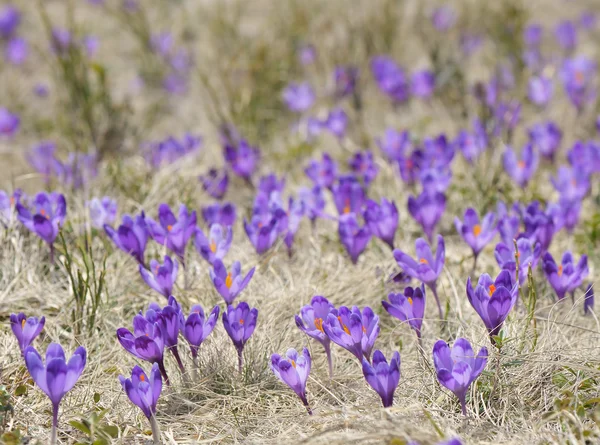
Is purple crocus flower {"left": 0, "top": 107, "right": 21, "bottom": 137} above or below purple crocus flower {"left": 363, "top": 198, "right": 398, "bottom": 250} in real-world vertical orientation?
above

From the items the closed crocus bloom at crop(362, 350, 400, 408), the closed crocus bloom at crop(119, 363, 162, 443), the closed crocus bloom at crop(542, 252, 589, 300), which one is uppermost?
the closed crocus bloom at crop(119, 363, 162, 443)

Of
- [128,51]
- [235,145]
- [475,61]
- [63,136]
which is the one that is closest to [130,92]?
Answer: [128,51]

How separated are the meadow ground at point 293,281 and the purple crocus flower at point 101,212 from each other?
0.31 feet

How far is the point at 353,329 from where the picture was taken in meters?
2.02

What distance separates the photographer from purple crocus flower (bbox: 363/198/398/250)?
2766mm

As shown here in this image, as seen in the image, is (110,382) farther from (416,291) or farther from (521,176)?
(521,176)

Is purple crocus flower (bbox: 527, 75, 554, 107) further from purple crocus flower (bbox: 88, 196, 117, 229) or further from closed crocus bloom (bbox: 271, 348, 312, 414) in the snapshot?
closed crocus bloom (bbox: 271, 348, 312, 414)

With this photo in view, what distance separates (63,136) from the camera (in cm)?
473

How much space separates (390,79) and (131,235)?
3140 mm

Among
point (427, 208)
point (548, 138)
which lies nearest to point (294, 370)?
point (427, 208)

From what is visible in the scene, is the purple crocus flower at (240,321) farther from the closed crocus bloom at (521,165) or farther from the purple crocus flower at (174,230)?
the closed crocus bloom at (521,165)

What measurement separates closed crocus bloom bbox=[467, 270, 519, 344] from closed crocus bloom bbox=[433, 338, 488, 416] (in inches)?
5.0

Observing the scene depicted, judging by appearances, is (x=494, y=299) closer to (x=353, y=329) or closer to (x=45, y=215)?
(x=353, y=329)

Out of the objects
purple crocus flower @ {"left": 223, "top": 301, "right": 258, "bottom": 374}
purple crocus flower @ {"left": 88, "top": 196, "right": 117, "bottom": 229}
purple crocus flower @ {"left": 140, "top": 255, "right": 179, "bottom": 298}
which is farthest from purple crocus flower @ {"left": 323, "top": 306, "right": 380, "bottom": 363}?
purple crocus flower @ {"left": 88, "top": 196, "right": 117, "bottom": 229}
